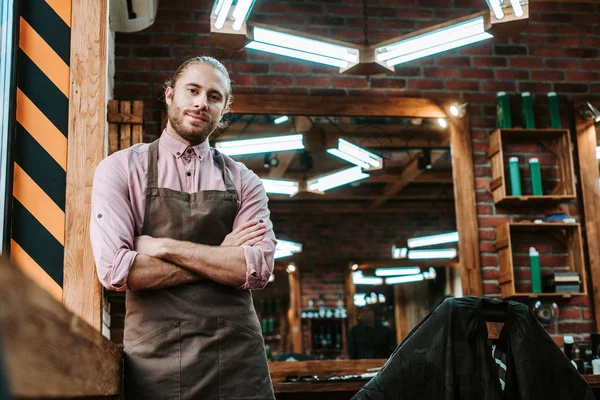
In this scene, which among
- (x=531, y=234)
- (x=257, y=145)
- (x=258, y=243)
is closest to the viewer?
(x=258, y=243)

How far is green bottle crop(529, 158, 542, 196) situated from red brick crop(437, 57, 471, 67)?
0.86 meters

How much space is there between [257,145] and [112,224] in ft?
9.61

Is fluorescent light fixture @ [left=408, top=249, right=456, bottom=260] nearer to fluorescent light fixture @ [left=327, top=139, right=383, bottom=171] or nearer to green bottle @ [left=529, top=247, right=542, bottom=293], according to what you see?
fluorescent light fixture @ [left=327, top=139, right=383, bottom=171]

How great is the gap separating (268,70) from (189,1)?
2.38 ft

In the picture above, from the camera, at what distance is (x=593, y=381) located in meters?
4.03

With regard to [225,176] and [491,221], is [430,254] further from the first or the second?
[225,176]

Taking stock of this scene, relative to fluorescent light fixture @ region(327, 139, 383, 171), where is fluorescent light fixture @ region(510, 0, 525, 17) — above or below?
Result: above

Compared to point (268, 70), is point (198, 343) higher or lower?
lower

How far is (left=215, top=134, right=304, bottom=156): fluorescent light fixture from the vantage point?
4746 mm

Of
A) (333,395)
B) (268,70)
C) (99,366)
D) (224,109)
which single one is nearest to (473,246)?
(333,395)

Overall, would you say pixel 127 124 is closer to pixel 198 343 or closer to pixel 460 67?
pixel 198 343

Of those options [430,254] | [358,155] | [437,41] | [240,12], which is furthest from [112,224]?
[430,254]

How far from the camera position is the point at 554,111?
5207mm

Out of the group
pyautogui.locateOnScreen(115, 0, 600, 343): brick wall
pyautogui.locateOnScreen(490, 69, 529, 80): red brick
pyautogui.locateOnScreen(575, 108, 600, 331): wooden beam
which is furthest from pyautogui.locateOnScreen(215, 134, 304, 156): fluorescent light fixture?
pyautogui.locateOnScreen(575, 108, 600, 331): wooden beam
